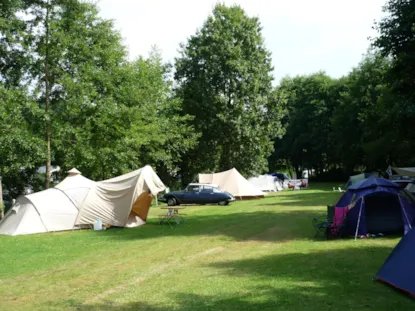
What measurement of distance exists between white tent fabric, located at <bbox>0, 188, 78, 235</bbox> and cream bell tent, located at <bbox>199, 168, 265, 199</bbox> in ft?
51.3

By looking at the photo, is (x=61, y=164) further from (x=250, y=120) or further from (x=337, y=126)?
(x=337, y=126)

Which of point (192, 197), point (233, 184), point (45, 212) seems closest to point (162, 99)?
point (233, 184)

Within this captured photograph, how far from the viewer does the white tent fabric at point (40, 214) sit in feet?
53.6

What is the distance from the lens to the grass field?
7.23 metres

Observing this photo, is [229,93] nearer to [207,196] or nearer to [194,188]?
[194,188]

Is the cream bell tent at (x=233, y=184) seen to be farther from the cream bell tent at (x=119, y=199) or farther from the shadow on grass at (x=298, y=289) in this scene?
the shadow on grass at (x=298, y=289)

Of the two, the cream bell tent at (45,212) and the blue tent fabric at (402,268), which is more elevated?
the cream bell tent at (45,212)

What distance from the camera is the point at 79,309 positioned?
6934 mm

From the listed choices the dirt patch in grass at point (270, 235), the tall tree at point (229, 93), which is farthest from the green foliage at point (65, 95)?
the dirt patch in grass at point (270, 235)

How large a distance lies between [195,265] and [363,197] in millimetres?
6201

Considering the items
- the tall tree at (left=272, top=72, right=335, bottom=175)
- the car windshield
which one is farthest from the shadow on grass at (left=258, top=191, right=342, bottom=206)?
the tall tree at (left=272, top=72, right=335, bottom=175)

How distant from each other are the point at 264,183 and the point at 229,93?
9511 mm

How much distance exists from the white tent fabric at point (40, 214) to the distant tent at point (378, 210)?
10347 millimetres

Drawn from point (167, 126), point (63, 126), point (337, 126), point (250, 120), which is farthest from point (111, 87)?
point (337, 126)
